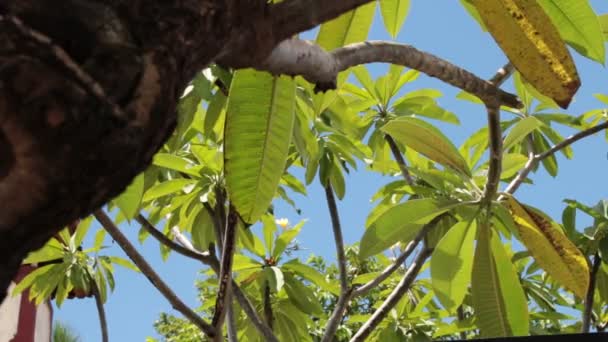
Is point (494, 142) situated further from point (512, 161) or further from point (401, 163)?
point (401, 163)

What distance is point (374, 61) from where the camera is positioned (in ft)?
2.77

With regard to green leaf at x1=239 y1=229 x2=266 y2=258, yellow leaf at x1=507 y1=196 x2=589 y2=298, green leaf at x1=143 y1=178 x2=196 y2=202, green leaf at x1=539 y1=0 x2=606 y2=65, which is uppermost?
green leaf at x1=143 y1=178 x2=196 y2=202

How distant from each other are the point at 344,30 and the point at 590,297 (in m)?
1.29

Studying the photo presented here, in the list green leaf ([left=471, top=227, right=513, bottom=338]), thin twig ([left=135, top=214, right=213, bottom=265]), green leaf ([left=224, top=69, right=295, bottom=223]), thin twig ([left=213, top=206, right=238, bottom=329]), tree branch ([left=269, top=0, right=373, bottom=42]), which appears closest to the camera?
tree branch ([left=269, top=0, right=373, bottom=42])

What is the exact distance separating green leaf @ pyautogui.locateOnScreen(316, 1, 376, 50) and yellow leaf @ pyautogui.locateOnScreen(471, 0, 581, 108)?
10.0 inches

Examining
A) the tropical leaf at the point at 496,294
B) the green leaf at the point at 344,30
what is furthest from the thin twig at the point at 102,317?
the green leaf at the point at 344,30

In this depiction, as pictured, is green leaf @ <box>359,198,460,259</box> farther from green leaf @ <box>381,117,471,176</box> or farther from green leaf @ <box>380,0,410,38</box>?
green leaf @ <box>380,0,410,38</box>

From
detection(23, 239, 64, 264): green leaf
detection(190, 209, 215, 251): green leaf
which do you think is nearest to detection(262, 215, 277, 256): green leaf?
detection(190, 209, 215, 251): green leaf

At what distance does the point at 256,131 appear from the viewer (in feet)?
3.24

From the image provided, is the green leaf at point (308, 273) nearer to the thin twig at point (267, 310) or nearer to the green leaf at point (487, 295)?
the thin twig at point (267, 310)

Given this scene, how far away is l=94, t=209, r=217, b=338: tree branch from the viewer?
177cm

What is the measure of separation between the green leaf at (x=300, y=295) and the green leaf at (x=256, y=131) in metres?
1.49

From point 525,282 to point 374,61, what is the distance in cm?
231

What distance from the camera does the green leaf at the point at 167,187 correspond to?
2.26m
